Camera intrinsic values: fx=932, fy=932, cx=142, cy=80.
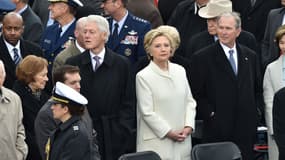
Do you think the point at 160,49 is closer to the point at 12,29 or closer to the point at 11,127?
the point at 11,127

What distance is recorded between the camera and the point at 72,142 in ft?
26.6

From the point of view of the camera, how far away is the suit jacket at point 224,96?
10.7 metres

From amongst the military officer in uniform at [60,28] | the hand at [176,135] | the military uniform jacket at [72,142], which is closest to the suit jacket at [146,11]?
the military officer in uniform at [60,28]

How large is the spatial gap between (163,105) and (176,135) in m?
0.36

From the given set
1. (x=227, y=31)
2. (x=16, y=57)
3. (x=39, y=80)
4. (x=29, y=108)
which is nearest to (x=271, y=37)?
(x=227, y=31)

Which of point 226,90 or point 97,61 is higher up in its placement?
point 97,61

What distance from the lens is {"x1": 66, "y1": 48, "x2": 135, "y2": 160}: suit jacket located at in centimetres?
1020

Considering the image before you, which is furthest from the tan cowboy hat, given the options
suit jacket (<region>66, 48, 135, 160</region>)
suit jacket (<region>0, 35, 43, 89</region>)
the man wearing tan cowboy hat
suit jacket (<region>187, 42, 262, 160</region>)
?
suit jacket (<region>0, 35, 43, 89</region>)

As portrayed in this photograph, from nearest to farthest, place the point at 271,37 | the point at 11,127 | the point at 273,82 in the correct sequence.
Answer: the point at 11,127, the point at 273,82, the point at 271,37

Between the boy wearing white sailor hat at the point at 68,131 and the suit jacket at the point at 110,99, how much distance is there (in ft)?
5.89

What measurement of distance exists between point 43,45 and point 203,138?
7.88ft

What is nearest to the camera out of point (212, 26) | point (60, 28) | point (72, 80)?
point (72, 80)

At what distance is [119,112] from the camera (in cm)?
1030

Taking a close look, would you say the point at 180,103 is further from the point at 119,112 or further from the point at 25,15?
the point at 25,15
